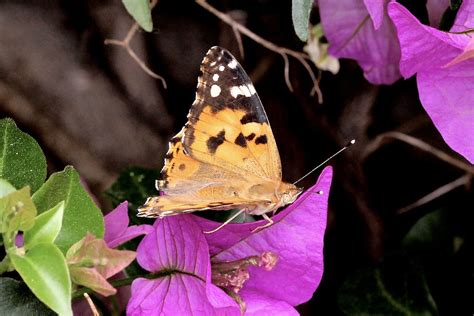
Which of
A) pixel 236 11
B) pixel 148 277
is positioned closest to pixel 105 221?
pixel 148 277

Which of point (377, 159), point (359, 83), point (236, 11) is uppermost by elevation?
point (236, 11)

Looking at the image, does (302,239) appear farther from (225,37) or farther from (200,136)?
(225,37)

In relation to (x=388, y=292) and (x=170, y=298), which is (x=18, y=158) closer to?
(x=170, y=298)

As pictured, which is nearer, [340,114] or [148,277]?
[148,277]

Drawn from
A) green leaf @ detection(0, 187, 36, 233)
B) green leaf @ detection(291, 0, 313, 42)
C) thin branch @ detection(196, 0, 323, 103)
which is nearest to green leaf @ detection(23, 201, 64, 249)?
green leaf @ detection(0, 187, 36, 233)

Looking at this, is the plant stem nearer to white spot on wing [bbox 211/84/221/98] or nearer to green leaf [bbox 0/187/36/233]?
green leaf [bbox 0/187/36/233]

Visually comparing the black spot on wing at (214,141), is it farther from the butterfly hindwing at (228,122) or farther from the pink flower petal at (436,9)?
the pink flower petal at (436,9)

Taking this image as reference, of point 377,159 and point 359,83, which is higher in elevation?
point 359,83
